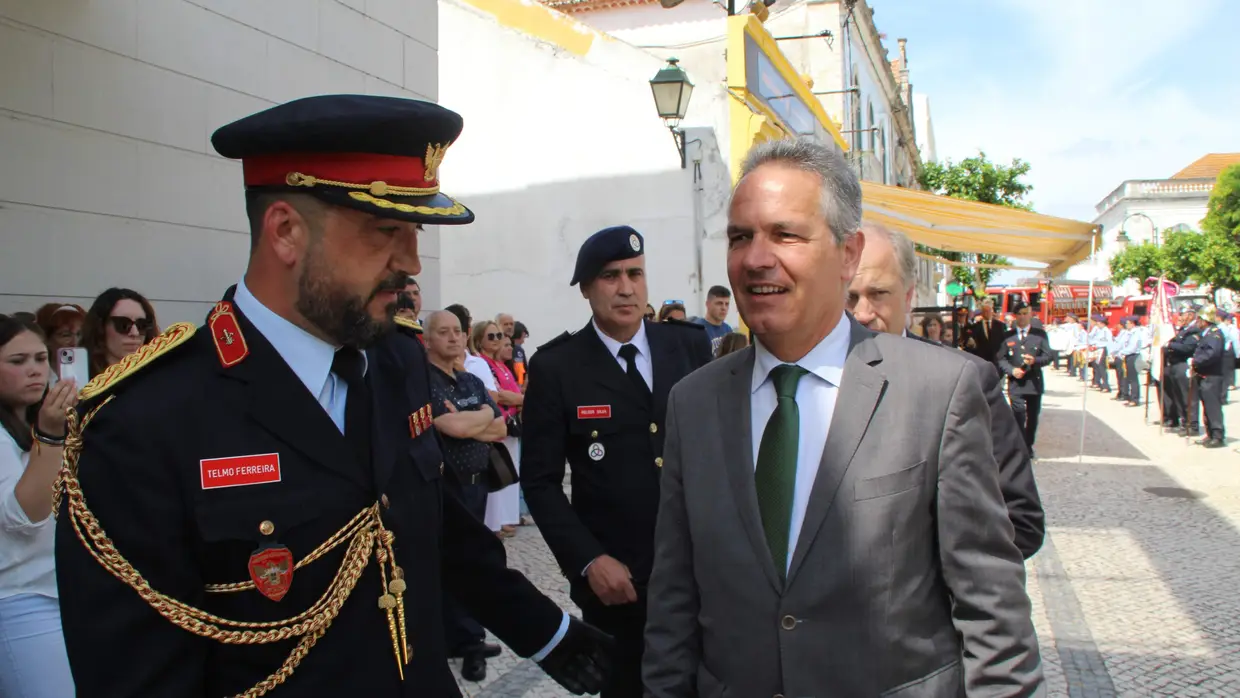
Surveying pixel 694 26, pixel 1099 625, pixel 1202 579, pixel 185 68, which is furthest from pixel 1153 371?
pixel 185 68

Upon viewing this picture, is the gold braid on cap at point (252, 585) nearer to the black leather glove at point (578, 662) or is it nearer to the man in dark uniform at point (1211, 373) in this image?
the black leather glove at point (578, 662)

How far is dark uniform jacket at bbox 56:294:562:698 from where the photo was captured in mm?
1477

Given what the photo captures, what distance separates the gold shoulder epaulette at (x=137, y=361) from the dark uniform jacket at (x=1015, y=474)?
5.75 ft

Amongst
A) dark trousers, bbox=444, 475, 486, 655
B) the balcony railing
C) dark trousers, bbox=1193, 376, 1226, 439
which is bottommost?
dark trousers, bbox=444, 475, 486, 655

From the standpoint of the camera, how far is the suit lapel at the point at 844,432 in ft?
5.95

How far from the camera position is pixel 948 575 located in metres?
1.78

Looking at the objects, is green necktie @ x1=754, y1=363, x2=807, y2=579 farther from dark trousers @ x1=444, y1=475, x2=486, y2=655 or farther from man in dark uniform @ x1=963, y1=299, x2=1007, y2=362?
man in dark uniform @ x1=963, y1=299, x2=1007, y2=362

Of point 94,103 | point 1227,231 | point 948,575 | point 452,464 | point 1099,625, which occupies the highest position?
point 1227,231

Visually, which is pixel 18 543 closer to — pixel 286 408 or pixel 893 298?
pixel 286 408

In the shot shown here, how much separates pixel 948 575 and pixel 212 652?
54.5 inches

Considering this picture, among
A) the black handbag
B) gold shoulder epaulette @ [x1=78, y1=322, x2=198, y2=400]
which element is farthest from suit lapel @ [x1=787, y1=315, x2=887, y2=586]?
the black handbag

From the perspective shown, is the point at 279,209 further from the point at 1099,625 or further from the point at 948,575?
the point at 1099,625

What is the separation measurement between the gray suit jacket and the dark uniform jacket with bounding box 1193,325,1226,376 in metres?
14.2

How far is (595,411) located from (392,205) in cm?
170
